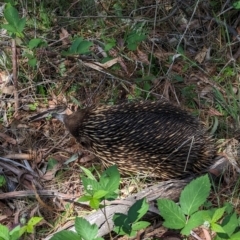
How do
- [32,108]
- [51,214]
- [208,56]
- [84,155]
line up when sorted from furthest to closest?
1. [208,56]
2. [32,108]
3. [84,155]
4. [51,214]

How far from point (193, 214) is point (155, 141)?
94 cm

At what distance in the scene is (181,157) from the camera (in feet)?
9.18

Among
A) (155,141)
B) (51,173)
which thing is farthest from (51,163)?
(155,141)

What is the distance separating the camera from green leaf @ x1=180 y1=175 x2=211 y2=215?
191 centimetres

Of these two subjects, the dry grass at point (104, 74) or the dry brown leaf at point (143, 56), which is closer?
the dry grass at point (104, 74)

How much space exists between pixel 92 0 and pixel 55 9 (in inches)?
12.2

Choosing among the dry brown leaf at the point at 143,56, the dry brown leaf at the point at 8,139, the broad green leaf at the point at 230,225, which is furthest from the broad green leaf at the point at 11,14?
the broad green leaf at the point at 230,225

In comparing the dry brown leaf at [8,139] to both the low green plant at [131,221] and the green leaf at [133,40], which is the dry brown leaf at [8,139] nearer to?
the green leaf at [133,40]

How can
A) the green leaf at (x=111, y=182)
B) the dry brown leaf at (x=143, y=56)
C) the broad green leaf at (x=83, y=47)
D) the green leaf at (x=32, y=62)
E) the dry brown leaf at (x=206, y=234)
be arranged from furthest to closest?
the dry brown leaf at (x=143, y=56)
the green leaf at (x=32, y=62)
the broad green leaf at (x=83, y=47)
the dry brown leaf at (x=206, y=234)
the green leaf at (x=111, y=182)

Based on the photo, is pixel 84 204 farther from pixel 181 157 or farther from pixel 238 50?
A: pixel 238 50

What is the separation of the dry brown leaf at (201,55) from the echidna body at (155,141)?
2.57ft

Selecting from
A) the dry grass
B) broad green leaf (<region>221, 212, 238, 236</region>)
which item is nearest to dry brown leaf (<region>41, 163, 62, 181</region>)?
the dry grass

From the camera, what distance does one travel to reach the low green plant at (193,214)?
1856 millimetres

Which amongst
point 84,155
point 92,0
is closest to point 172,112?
point 84,155
